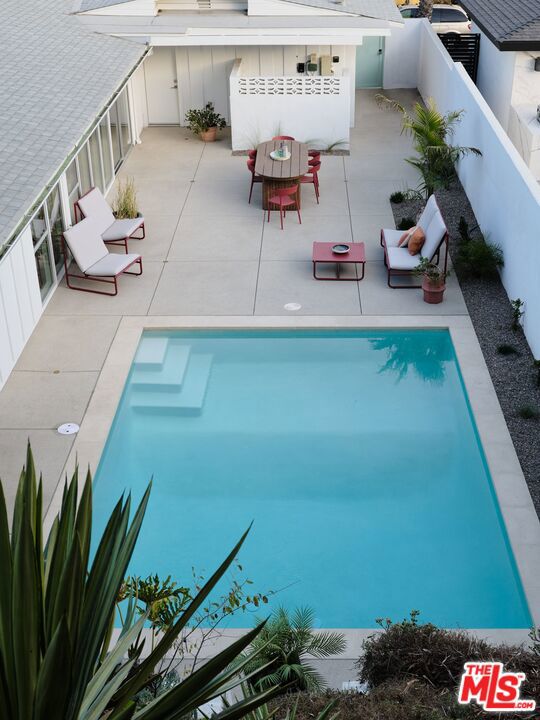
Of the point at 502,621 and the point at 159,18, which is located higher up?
the point at 159,18

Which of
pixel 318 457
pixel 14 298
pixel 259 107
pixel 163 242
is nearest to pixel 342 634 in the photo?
pixel 318 457

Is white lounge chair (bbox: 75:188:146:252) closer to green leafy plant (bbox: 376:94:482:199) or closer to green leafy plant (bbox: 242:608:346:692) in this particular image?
green leafy plant (bbox: 376:94:482:199)

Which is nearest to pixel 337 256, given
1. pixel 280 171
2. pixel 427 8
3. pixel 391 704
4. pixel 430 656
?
pixel 280 171

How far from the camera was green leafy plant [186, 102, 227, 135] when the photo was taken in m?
21.6

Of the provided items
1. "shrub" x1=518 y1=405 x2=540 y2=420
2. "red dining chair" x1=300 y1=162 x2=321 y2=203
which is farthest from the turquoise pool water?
"red dining chair" x1=300 y1=162 x2=321 y2=203

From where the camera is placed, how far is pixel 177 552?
1022cm

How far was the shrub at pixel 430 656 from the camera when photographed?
7.44 metres

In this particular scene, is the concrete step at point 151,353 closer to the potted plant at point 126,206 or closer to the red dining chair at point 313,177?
the potted plant at point 126,206

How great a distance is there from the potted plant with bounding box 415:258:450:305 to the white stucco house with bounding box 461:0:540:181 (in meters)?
3.99

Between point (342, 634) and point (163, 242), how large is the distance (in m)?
9.62

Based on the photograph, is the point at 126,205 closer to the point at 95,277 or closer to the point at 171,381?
the point at 95,277

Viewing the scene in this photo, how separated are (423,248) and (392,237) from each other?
0.83 m

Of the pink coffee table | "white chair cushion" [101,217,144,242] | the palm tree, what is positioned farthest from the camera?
the palm tree

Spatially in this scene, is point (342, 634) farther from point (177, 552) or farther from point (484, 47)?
point (484, 47)
